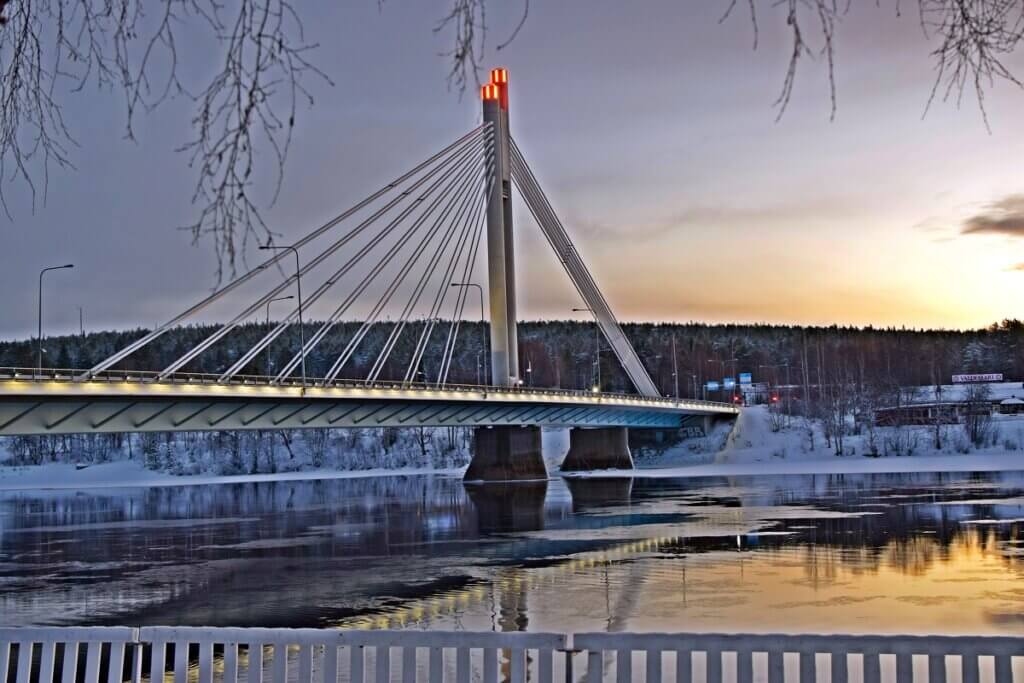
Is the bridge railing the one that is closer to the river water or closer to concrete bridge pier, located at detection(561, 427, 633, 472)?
concrete bridge pier, located at detection(561, 427, 633, 472)

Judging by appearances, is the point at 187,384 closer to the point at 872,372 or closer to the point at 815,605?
the point at 815,605

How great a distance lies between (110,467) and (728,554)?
355ft

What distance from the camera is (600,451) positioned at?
106 meters

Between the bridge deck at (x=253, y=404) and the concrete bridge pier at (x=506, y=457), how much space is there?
2277 mm

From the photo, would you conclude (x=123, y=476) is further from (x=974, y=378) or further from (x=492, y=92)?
(x=974, y=378)

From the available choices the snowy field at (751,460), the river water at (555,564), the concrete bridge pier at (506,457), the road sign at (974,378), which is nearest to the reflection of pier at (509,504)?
the river water at (555,564)

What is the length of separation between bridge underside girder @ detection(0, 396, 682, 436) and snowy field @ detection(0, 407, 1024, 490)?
14.5 metres

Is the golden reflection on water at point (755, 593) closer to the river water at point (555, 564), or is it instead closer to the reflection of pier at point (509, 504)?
the river water at point (555, 564)

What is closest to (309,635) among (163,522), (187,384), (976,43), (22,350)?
(976,43)

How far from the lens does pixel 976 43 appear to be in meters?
4.25

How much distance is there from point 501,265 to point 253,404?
31572mm

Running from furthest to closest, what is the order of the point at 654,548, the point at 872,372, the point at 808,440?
the point at 872,372
the point at 808,440
the point at 654,548

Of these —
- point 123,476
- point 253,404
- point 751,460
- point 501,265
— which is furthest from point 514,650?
point 123,476

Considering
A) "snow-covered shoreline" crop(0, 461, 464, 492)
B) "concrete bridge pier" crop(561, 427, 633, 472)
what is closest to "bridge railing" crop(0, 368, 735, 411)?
"concrete bridge pier" crop(561, 427, 633, 472)
